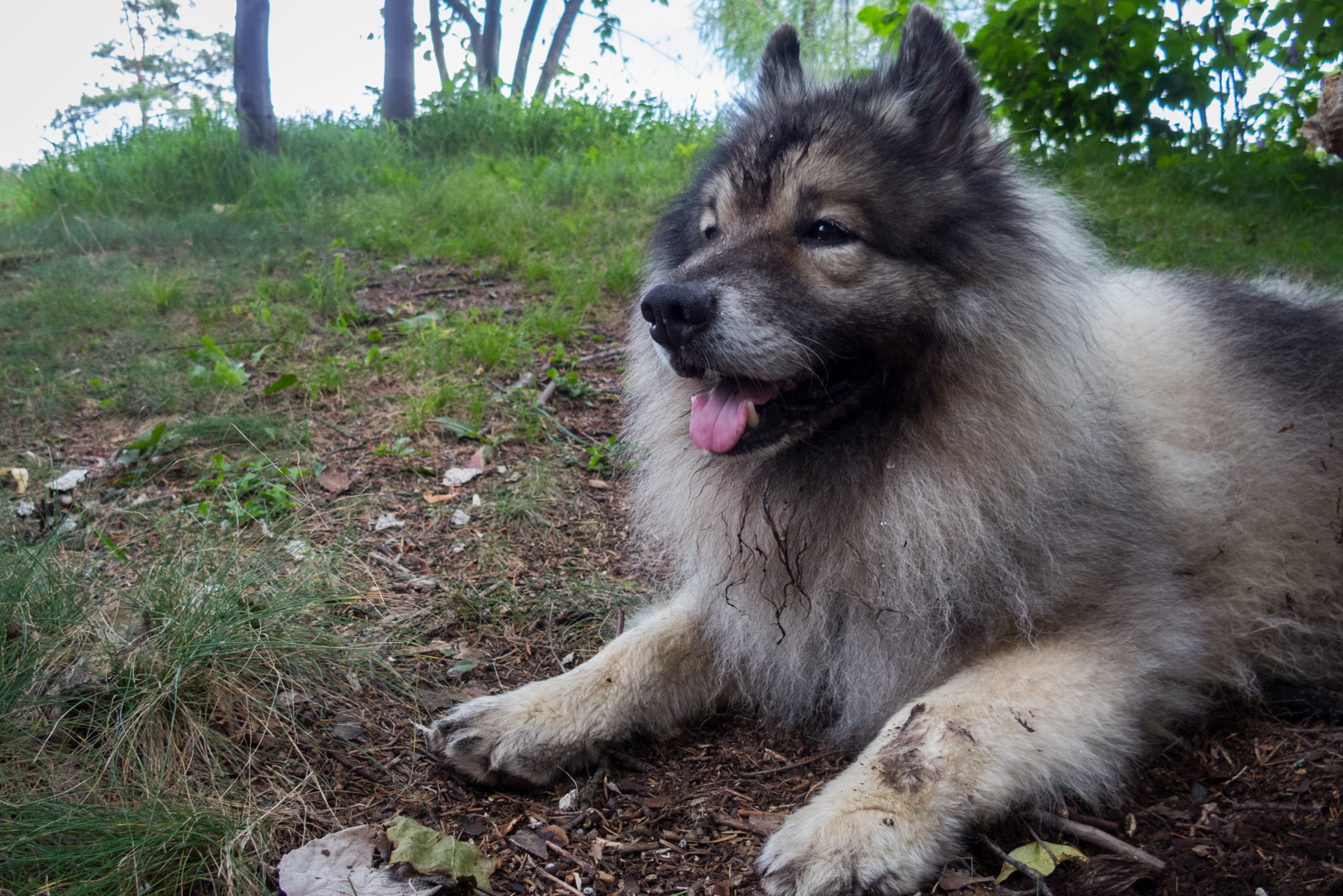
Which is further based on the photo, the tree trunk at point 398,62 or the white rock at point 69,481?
the tree trunk at point 398,62

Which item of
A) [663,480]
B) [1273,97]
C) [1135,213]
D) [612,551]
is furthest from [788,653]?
[1273,97]

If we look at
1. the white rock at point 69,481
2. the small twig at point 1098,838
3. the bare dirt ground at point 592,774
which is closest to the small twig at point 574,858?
the bare dirt ground at point 592,774

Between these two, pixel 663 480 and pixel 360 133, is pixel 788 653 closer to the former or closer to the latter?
pixel 663 480

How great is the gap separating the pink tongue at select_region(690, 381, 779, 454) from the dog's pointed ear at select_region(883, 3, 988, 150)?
2.85ft

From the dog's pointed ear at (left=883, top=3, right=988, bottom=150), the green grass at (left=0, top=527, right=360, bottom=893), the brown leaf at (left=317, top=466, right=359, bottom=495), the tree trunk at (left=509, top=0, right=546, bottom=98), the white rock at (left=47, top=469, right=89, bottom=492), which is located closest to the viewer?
the green grass at (left=0, top=527, right=360, bottom=893)

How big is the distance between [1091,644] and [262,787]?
2.07 metres

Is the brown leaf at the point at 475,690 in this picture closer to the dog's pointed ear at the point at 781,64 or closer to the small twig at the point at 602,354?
the dog's pointed ear at the point at 781,64

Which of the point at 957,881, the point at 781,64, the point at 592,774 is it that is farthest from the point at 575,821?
the point at 781,64

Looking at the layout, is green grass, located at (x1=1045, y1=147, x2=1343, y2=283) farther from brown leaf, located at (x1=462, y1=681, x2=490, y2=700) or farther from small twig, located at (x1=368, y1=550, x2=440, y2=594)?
brown leaf, located at (x1=462, y1=681, x2=490, y2=700)

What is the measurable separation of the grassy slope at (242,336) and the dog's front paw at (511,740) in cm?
43

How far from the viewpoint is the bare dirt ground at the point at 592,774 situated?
190 centimetres

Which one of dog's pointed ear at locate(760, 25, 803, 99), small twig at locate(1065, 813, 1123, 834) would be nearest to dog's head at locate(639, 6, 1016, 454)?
dog's pointed ear at locate(760, 25, 803, 99)

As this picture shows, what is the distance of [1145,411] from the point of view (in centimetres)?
265

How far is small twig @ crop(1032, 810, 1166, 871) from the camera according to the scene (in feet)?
6.02
